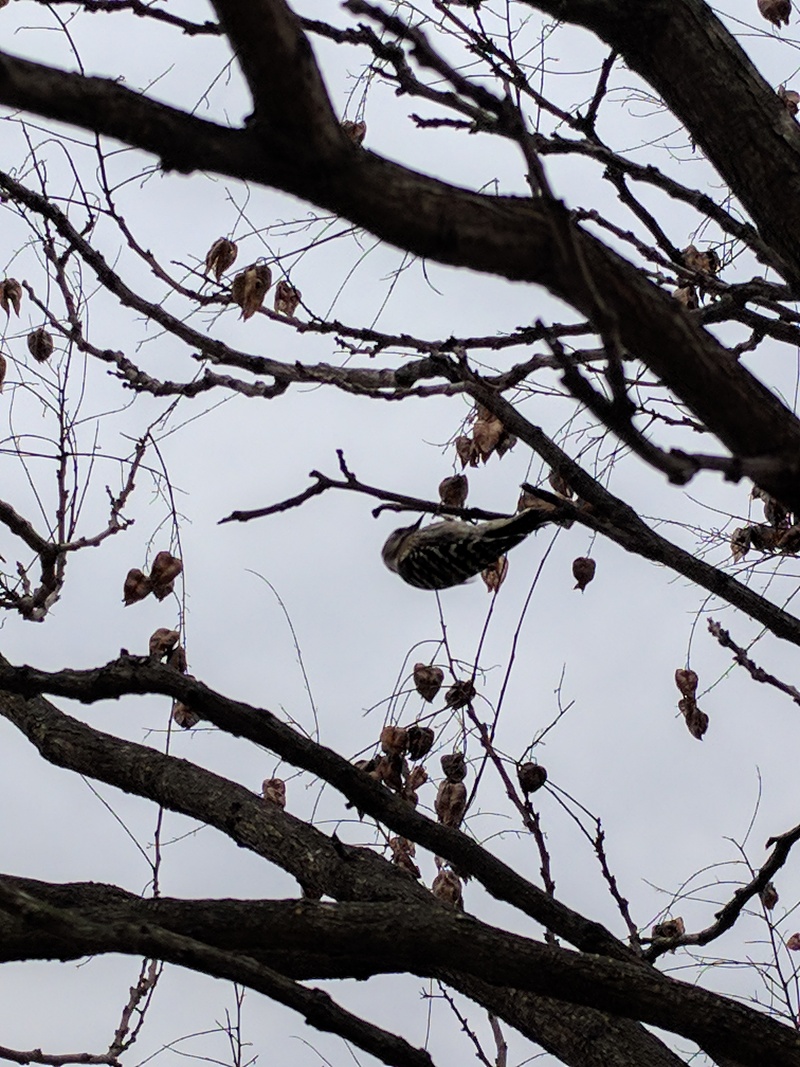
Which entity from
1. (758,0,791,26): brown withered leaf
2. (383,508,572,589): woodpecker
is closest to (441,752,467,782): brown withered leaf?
(383,508,572,589): woodpecker

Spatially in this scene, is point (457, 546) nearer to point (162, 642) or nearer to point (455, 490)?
point (455, 490)

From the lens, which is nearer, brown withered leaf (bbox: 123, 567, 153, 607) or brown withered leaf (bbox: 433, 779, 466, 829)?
brown withered leaf (bbox: 433, 779, 466, 829)

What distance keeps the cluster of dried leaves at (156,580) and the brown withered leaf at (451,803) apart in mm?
1510

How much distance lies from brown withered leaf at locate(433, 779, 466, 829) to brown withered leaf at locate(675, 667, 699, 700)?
3.60 feet

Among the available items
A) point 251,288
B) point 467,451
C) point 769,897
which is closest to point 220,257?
point 251,288

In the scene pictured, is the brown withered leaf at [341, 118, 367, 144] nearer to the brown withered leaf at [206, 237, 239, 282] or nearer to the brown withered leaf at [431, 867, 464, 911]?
the brown withered leaf at [206, 237, 239, 282]

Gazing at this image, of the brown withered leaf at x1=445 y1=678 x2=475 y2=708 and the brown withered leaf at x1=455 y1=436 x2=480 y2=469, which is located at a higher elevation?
the brown withered leaf at x1=455 y1=436 x2=480 y2=469

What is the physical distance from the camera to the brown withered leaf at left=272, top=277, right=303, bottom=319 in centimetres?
501

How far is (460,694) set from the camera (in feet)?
15.7

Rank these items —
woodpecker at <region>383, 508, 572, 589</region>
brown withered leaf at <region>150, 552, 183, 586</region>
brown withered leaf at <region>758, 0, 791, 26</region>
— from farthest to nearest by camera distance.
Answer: brown withered leaf at <region>150, 552, 183, 586</region>, brown withered leaf at <region>758, 0, 791, 26</region>, woodpecker at <region>383, 508, 572, 589</region>

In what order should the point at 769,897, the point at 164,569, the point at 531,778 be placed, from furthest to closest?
1. the point at 164,569
2. the point at 769,897
3. the point at 531,778

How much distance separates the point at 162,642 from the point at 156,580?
1.04 ft

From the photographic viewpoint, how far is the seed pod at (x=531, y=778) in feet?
14.8

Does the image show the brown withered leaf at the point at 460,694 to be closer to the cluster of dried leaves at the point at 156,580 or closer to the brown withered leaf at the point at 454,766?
the brown withered leaf at the point at 454,766
